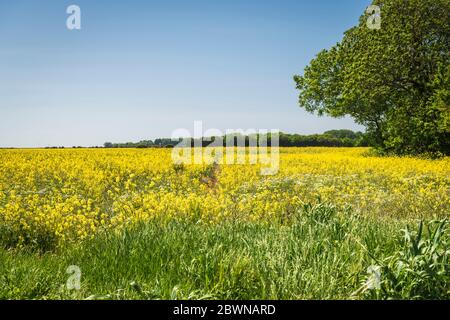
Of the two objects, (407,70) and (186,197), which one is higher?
(407,70)

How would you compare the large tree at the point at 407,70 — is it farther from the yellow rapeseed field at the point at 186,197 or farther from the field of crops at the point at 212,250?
the field of crops at the point at 212,250

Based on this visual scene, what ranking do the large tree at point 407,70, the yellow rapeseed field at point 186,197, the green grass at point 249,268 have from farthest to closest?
the large tree at point 407,70 → the yellow rapeseed field at point 186,197 → the green grass at point 249,268

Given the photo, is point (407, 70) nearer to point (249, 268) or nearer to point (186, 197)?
point (186, 197)

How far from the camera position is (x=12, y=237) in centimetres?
738

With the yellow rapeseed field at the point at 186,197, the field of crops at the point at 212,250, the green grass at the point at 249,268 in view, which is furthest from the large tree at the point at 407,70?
the green grass at the point at 249,268

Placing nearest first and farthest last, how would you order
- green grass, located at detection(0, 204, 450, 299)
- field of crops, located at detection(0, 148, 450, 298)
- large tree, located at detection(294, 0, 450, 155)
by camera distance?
green grass, located at detection(0, 204, 450, 299), field of crops, located at detection(0, 148, 450, 298), large tree, located at detection(294, 0, 450, 155)

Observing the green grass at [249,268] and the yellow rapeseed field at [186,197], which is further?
the yellow rapeseed field at [186,197]

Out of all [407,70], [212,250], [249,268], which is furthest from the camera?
[407,70]

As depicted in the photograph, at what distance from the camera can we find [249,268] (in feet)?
14.1

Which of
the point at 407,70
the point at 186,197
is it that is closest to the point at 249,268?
the point at 186,197

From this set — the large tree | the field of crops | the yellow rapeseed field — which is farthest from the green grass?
the large tree

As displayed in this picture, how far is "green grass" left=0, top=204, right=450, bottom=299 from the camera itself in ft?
12.6

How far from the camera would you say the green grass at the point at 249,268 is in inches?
152

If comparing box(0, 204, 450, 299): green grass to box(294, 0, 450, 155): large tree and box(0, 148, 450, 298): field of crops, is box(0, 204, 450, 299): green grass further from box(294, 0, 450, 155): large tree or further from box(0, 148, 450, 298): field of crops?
box(294, 0, 450, 155): large tree
